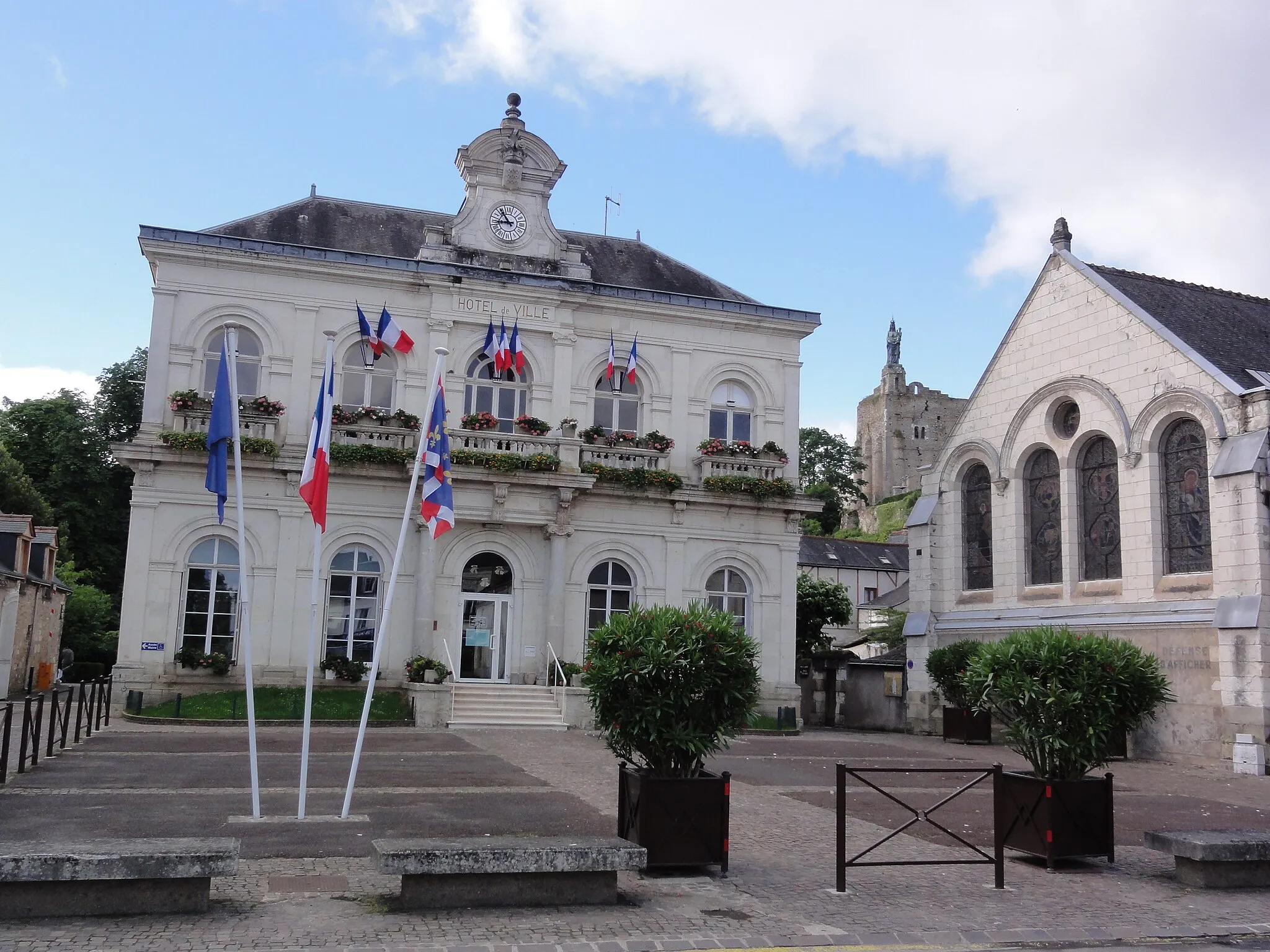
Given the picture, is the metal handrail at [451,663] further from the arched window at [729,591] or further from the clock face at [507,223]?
the clock face at [507,223]

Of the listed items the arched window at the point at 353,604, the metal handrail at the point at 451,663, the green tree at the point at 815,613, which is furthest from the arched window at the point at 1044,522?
the arched window at the point at 353,604

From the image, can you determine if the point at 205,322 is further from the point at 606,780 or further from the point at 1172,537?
the point at 1172,537

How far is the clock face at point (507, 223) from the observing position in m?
29.5

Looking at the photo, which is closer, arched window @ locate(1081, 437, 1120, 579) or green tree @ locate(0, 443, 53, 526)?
arched window @ locate(1081, 437, 1120, 579)

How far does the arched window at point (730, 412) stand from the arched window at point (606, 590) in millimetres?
4697

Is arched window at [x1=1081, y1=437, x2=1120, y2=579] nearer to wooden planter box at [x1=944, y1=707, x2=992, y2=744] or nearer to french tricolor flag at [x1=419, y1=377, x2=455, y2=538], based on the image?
wooden planter box at [x1=944, y1=707, x2=992, y2=744]

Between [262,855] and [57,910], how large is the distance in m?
2.31

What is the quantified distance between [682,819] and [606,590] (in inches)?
776

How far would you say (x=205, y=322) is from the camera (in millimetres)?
26797

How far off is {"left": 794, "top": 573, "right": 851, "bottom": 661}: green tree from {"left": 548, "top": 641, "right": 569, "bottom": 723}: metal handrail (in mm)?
10657

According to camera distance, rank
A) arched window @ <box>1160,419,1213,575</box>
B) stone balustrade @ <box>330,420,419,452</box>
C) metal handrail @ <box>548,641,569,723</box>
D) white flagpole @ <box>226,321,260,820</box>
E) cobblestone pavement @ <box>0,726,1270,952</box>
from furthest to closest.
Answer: stone balustrade @ <box>330,420,419,452</box>, metal handrail @ <box>548,641,569,723</box>, arched window @ <box>1160,419,1213,575</box>, white flagpole @ <box>226,321,260,820</box>, cobblestone pavement @ <box>0,726,1270,952</box>

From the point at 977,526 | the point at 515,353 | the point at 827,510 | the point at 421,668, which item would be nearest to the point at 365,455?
the point at 515,353

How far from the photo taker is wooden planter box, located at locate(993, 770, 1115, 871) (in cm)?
991

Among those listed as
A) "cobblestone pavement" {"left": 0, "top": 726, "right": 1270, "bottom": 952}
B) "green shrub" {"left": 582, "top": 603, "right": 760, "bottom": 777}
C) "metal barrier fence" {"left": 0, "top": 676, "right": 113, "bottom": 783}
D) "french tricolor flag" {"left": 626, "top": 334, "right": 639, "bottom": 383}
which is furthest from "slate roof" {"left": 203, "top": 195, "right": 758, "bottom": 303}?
"green shrub" {"left": 582, "top": 603, "right": 760, "bottom": 777}
